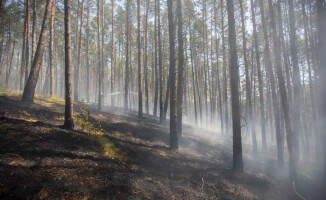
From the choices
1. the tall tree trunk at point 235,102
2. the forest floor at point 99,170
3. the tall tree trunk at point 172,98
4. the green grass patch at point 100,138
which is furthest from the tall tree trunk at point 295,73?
the green grass patch at point 100,138

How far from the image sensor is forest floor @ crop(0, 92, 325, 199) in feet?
12.6

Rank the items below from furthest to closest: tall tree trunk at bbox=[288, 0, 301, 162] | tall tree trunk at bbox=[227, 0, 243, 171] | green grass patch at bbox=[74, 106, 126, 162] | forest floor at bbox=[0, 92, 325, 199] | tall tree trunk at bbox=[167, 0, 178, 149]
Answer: tall tree trunk at bbox=[288, 0, 301, 162]
tall tree trunk at bbox=[167, 0, 178, 149]
tall tree trunk at bbox=[227, 0, 243, 171]
green grass patch at bbox=[74, 106, 126, 162]
forest floor at bbox=[0, 92, 325, 199]

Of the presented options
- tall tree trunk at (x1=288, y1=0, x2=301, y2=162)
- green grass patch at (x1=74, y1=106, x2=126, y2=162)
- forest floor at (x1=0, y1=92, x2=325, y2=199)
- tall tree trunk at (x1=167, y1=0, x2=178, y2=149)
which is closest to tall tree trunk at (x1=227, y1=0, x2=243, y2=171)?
forest floor at (x1=0, y1=92, x2=325, y2=199)

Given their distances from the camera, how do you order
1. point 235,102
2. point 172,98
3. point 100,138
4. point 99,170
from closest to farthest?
point 99,170, point 100,138, point 235,102, point 172,98

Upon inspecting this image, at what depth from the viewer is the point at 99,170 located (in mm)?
4996

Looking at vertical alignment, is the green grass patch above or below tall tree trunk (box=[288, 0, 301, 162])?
below

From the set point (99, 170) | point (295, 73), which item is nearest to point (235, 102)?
point (99, 170)

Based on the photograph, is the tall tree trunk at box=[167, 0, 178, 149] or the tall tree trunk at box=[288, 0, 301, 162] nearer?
the tall tree trunk at box=[167, 0, 178, 149]

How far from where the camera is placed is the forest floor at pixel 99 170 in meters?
3.83

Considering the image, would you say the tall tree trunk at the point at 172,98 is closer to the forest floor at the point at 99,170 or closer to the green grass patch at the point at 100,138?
the forest floor at the point at 99,170

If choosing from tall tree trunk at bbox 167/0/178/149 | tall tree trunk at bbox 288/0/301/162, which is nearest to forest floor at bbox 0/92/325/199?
tall tree trunk at bbox 167/0/178/149

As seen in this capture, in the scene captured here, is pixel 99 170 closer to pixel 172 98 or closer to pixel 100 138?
pixel 100 138

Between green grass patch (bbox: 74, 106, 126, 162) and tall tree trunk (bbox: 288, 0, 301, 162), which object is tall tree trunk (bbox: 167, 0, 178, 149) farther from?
tall tree trunk (bbox: 288, 0, 301, 162)

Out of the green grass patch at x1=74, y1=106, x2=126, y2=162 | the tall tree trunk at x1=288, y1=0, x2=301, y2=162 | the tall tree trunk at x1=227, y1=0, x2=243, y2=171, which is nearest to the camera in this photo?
the green grass patch at x1=74, y1=106, x2=126, y2=162
